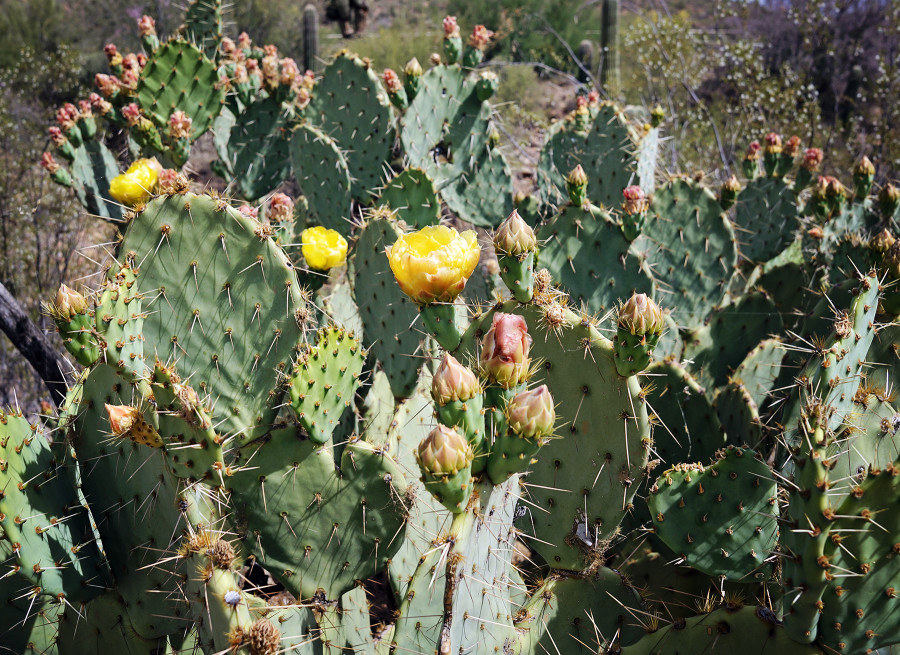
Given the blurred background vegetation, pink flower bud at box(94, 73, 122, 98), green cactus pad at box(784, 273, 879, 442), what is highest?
pink flower bud at box(94, 73, 122, 98)

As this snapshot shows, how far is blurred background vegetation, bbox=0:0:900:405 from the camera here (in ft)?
17.6

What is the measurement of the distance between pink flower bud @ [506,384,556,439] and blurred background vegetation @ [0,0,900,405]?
7.78ft

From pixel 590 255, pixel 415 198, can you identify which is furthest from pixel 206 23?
pixel 590 255

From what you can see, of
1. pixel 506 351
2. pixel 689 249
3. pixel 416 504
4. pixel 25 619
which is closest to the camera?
pixel 506 351

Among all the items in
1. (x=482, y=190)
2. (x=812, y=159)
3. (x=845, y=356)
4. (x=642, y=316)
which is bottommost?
(x=482, y=190)

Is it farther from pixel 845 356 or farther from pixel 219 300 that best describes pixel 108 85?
pixel 845 356

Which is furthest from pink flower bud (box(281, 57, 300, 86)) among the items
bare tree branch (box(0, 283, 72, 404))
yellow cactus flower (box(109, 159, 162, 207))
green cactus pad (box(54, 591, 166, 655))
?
green cactus pad (box(54, 591, 166, 655))

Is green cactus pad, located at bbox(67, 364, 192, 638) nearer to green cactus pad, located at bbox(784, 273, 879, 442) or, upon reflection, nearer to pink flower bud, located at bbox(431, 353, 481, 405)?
pink flower bud, located at bbox(431, 353, 481, 405)

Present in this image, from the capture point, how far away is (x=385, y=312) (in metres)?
2.33

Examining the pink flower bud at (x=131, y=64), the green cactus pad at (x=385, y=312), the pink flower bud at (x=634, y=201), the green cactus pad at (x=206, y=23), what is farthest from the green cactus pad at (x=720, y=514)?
the green cactus pad at (x=206, y=23)

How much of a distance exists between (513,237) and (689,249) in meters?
1.97

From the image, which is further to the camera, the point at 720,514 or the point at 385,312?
the point at 385,312

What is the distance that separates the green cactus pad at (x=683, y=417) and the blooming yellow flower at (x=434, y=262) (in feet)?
3.62

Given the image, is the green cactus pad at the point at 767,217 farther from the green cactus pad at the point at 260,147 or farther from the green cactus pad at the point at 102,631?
the green cactus pad at the point at 102,631
